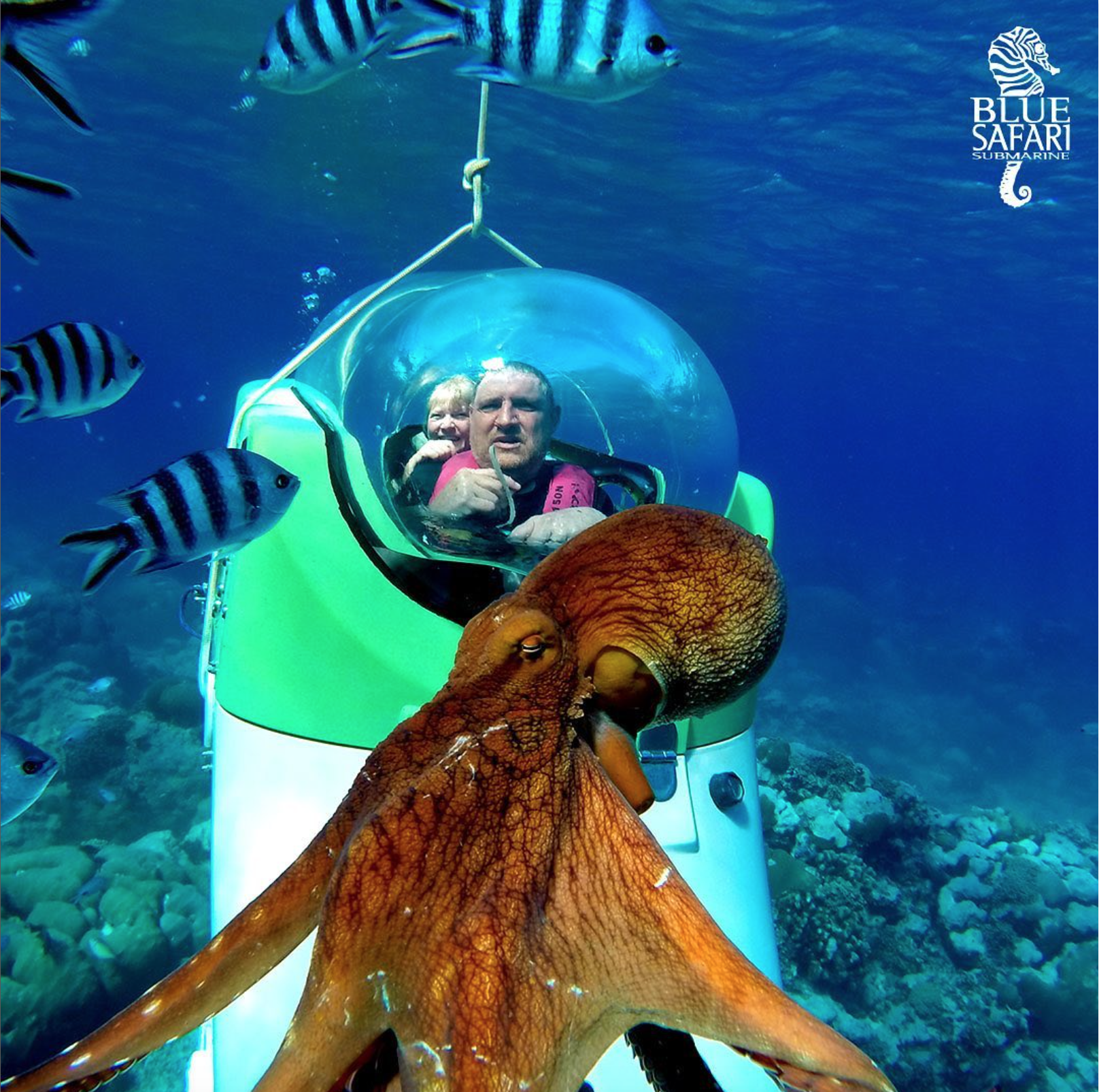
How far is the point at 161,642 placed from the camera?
54.5 feet

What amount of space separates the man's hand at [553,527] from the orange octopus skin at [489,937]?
3.03 ft

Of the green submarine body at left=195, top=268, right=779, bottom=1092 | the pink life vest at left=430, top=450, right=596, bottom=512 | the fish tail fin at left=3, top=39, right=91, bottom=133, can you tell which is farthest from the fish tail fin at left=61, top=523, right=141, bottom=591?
the fish tail fin at left=3, top=39, right=91, bottom=133

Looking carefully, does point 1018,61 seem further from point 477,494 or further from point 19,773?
point 19,773

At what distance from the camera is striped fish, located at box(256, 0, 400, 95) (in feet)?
7.68

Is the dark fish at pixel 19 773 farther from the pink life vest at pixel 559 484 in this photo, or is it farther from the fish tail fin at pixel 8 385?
the pink life vest at pixel 559 484

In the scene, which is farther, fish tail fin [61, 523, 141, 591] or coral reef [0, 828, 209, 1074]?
coral reef [0, 828, 209, 1074]

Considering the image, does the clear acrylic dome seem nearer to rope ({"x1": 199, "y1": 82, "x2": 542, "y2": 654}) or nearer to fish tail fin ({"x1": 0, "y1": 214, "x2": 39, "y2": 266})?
rope ({"x1": 199, "y1": 82, "x2": 542, "y2": 654})

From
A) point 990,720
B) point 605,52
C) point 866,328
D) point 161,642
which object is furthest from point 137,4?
point 866,328

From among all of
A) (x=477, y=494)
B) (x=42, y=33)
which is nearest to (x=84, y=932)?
(x=477, y=494)

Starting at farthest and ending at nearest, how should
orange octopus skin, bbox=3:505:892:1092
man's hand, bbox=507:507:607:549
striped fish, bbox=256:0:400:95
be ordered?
striped fish, bbox=256:0:400:95 < man's hand, bbox=507:507:607:549 < orange octopus skin, bbox=3:505:892:1092

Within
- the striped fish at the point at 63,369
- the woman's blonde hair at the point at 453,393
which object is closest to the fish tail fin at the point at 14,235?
the woman's blonde hair at the point at 453,393

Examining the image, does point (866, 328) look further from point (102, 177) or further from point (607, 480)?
point (607, 480)

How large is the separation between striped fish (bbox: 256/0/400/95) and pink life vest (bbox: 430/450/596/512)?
137cm

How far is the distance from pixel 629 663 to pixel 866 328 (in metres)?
42.6
